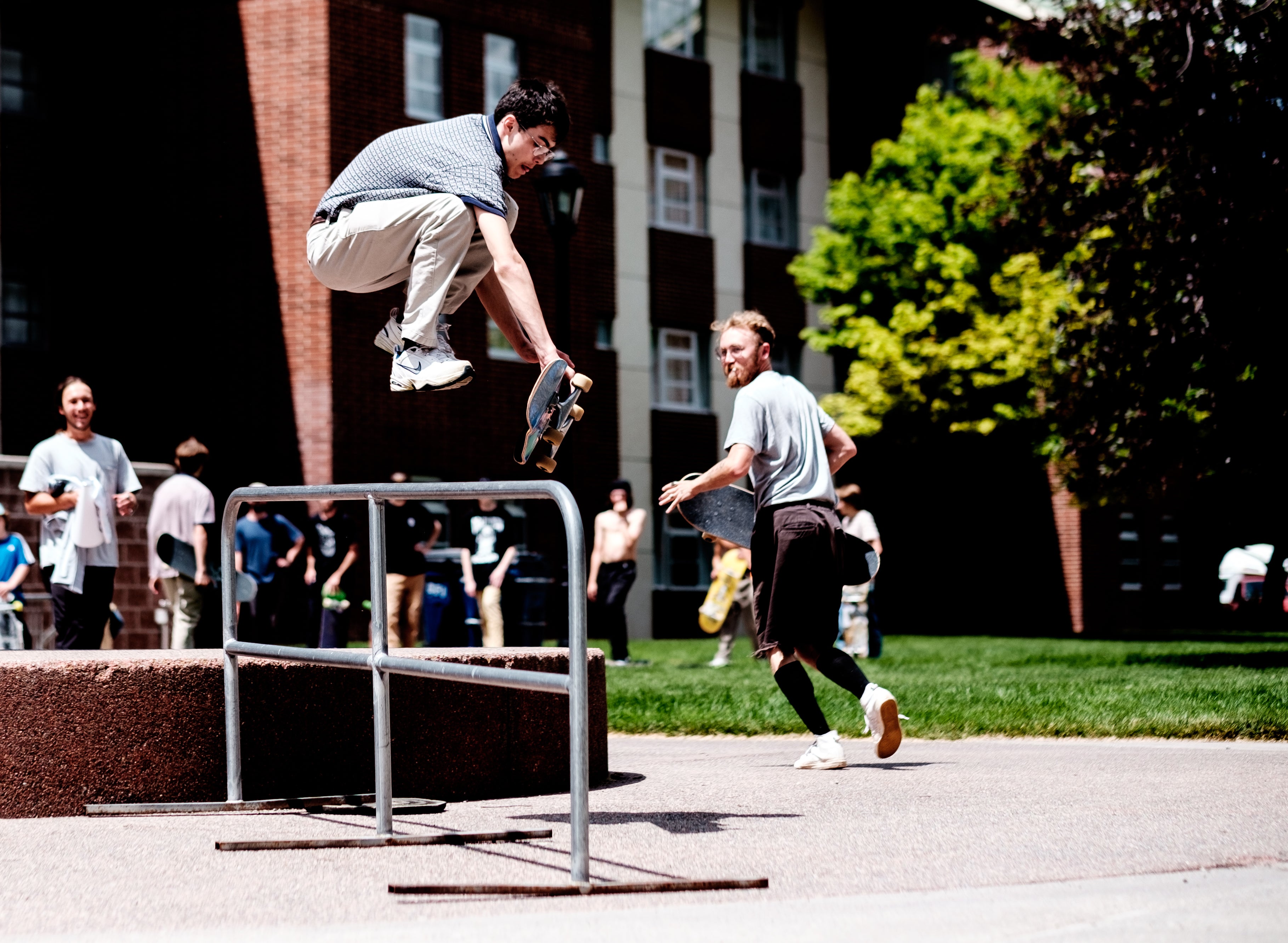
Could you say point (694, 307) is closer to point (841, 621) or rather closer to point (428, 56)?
point (428, 56)

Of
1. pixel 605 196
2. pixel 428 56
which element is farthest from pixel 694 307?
pixel 428 56

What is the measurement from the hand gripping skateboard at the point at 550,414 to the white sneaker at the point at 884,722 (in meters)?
2.06

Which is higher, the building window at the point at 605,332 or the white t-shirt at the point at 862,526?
the building window at the point at 605,332

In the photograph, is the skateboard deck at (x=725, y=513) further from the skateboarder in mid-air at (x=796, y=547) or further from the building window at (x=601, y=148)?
the building window at (x=601, y=148)

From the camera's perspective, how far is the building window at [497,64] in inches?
963

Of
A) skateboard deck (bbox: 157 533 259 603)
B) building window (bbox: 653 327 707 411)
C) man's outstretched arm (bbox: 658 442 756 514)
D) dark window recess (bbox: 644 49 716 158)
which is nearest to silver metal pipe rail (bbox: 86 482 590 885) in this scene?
man's outstretched arm (bbox: 658 442 756 514)

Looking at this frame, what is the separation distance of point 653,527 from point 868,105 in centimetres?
1051

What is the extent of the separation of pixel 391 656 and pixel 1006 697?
643cm

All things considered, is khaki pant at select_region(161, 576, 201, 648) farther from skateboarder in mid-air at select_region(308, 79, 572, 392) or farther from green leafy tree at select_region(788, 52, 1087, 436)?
green leafy tree at select_region(788, 52, 1087, 436)

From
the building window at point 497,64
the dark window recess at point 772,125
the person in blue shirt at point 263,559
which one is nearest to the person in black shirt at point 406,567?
the person in blue shirt at point 263,559

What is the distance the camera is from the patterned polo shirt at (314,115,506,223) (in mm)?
5555

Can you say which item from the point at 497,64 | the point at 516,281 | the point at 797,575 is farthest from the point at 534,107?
the point at 497,64

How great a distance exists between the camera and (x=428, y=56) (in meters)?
23.9

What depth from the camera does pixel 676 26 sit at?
29469 mm
